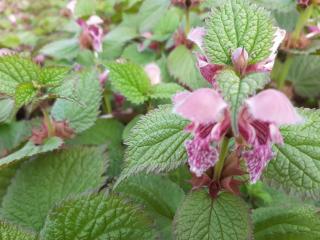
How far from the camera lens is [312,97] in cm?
110

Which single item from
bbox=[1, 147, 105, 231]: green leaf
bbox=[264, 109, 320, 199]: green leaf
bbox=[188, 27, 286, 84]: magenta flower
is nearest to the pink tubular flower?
bbox=[1, 147, 105, 231]: green leaf

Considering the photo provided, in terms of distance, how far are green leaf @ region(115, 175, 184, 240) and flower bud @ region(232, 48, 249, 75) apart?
28 centimetres

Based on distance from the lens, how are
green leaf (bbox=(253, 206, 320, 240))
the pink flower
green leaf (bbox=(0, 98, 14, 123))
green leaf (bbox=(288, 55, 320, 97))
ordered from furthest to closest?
1. green leaf (bbox=(288, 55, 320, 97))
2. the pink flower
3. green leaf (bbox=(0, 98, 14, 123))
4. green leaf (bbox=(253, 206, 320, 240))

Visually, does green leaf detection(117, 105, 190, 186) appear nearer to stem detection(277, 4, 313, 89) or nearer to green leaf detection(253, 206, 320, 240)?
green leaf detection(253, 206, 320, 240)

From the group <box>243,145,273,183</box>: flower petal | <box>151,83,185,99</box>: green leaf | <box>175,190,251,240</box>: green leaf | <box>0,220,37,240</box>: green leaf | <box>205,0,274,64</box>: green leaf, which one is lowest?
<box>0,220,37,240</box>: green leaf

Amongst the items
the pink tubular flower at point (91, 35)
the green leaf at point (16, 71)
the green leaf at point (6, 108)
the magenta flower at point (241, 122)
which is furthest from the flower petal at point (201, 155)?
the pink tubular flower at point (91, 35)

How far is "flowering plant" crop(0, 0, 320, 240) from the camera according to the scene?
45 centimetres

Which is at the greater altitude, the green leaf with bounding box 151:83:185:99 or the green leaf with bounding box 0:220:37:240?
the green leaf with bounding box 151:83:185:99

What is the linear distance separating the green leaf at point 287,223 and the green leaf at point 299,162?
14cm

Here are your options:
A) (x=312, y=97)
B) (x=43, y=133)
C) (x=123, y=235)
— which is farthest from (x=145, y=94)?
(x=312, y=97)

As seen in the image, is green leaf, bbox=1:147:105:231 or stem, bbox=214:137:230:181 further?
green leaf, bbox=1:147:105:231

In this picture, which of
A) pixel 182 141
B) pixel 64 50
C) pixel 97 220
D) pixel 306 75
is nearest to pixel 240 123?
pixel 182 141

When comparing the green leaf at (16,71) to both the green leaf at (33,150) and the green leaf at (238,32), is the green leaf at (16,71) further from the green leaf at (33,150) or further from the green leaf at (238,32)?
the green leaf at (238,32)

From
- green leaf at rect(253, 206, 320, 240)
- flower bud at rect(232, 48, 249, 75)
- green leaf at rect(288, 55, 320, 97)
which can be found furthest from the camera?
green leaf at rect(288, 55, 320, 97)
